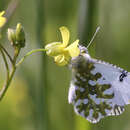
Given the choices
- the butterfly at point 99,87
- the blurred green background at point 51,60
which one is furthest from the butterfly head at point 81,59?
the blurred green background at point 51,60

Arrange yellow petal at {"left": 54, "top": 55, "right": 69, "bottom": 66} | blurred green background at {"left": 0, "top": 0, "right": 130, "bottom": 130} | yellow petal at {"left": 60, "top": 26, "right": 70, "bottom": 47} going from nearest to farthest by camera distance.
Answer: yellow petal at {"left": 60, "top": 26, "right": 70, "bottom": 47} → yellow petal at {"left": 54, "top": 55, "right": 69, "bottom": 66} → blurred green background at {"left": 0, "top": 0, "right": 130, "bottom": 130}

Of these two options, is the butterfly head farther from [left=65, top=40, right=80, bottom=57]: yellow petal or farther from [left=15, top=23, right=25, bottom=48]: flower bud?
[left=15, top=23, right=25, bottom=48]: flower bud


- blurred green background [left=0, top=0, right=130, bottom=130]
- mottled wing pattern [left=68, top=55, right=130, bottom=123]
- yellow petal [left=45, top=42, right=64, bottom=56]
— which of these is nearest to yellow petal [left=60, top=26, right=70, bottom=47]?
yellow petal [left=45, top=42, right=64, bottom=56]

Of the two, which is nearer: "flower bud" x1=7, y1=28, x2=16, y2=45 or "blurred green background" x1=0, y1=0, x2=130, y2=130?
"flower bud" x1=7, y1=28, x2=16, y2=45

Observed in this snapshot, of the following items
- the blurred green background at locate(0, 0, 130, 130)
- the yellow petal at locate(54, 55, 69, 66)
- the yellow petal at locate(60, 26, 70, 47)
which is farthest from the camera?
the blurred green background at locate(0, 0, 130, 130)

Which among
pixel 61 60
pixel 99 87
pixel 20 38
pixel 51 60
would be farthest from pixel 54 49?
pixel 51 60

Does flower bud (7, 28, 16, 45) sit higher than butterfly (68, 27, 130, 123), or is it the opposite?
flower bud (7, 28, 16, 45)

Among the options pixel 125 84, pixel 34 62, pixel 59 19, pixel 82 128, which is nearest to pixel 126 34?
pixel 59 19

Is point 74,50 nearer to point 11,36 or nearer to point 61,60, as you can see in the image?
point 61,60
